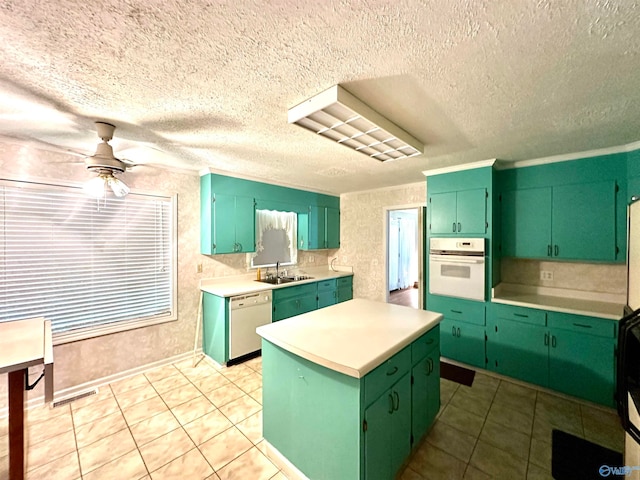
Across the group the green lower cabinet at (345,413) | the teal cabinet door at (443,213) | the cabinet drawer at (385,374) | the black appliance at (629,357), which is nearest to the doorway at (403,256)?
the teal cabinet door at (443,213)

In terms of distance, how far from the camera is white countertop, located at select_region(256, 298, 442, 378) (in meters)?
1.30

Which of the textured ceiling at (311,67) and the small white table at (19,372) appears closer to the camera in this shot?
the textured ceiling at (311,67)

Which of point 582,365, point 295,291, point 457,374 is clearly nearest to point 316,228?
point 295,291

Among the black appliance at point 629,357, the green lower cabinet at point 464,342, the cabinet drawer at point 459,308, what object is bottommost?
the green lower cabinet at point 464,342

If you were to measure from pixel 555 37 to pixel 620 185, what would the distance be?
2.26 metres

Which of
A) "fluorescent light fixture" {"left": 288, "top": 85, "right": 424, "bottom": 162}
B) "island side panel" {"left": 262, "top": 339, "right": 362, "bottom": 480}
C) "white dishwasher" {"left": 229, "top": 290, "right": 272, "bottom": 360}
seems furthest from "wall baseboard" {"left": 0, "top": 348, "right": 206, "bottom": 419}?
"fluorescent light fixture" {"left": 288, "top": 85, "right": 424, "bottom": 162}

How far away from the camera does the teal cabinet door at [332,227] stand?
4.73m

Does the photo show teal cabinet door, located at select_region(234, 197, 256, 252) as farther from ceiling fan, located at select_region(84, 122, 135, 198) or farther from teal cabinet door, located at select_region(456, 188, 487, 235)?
teal cabinet door, located at select_region(456, 188, 487, 235)

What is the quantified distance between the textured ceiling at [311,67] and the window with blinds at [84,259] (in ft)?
1.96

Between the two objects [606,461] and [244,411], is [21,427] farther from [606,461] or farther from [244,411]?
[606,461]

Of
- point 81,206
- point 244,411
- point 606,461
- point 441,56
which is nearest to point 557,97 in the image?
point 441,56

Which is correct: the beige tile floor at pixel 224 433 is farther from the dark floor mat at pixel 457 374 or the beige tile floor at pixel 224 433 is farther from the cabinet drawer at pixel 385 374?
the cabinet drawer at pixel 385 374

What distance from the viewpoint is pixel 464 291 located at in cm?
291

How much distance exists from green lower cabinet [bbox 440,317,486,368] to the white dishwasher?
2259 mm
